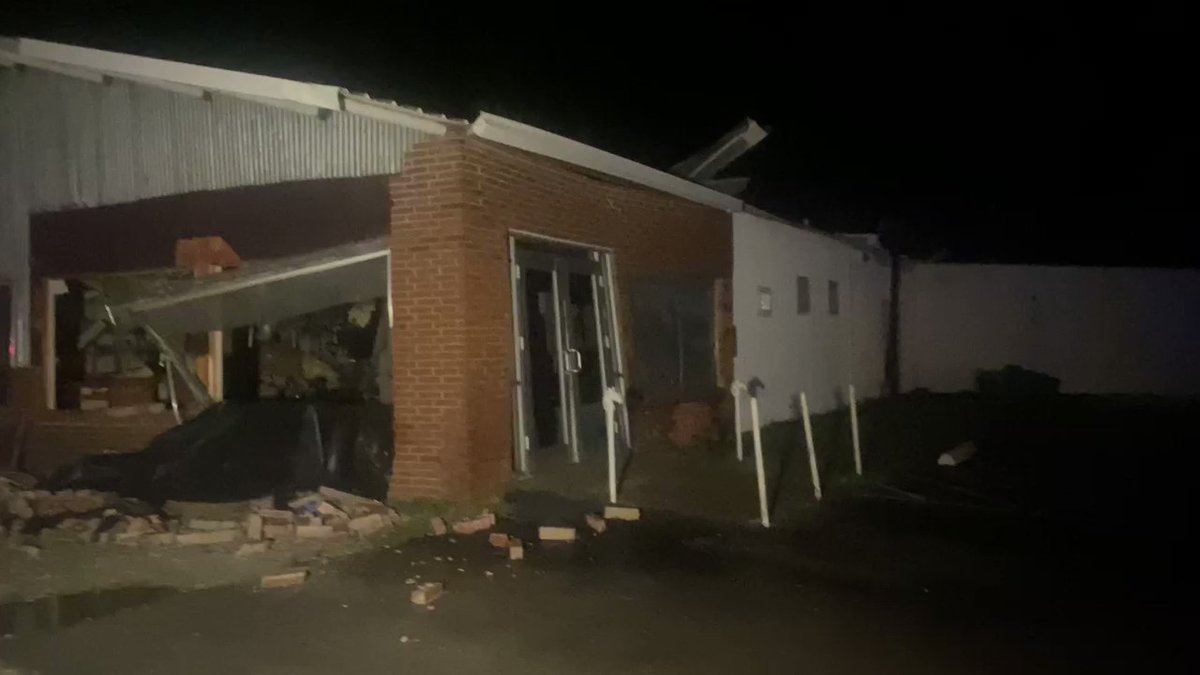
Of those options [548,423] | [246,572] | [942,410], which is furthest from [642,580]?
[942,410]

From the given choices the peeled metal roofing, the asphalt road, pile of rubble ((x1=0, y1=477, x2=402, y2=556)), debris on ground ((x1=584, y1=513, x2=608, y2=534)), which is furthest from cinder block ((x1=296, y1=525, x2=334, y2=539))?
the peeled metal roofing

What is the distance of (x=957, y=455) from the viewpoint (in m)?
12.0

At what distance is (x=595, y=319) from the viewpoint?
36.8 ft

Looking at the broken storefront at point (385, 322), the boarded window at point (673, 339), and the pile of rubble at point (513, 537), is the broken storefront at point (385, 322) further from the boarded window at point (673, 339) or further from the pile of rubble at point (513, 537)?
the pile of rubble at point (513, 537)

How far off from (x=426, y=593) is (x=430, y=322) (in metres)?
3.01

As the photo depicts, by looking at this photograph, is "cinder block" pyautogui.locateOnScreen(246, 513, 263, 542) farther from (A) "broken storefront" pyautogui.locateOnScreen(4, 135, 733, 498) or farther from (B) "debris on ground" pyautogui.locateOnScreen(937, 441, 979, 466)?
(B) "debris on ground" pyautogui.locateOnScreen(937, 441, 979, 466)

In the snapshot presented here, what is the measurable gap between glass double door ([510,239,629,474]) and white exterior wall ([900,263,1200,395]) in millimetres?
13006

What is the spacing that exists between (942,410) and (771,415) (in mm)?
4343

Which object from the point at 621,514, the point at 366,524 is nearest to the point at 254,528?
the point at 366,524

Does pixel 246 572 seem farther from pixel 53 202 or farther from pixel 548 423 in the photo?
pixel 53 202

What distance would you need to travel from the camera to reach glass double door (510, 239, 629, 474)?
991 cm

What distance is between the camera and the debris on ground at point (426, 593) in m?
6.44

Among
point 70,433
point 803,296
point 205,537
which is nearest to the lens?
point 205,537

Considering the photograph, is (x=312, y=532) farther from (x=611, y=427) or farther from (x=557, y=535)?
(x=611, y=427)
